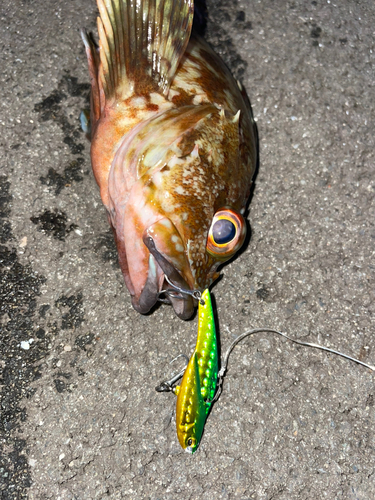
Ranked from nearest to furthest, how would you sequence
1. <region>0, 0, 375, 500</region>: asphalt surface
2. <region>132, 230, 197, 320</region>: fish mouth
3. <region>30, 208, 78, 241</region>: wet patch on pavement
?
<region>132, 230, 197, 320</region>: fish mouth
<region>0, 0, 375, 500</region>: asphalt surface
<region>30, 208, 78, 241</region>: wet patch on pavement

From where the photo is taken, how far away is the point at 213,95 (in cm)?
260

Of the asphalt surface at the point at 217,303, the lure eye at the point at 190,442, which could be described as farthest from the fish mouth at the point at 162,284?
the lure eye at the point at 190,442

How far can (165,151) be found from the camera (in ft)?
7.56

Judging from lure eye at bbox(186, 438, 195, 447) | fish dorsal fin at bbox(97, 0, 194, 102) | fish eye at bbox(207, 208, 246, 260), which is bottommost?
lure eye at bbox(186, 438, 195, 447)

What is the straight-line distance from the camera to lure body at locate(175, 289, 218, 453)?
2338 millimetres

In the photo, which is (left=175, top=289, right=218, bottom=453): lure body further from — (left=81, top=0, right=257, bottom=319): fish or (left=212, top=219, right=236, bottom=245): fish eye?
(left=212, top=219, right=236, bottom=245): fish eye

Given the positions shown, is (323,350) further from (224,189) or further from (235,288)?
(224,189)

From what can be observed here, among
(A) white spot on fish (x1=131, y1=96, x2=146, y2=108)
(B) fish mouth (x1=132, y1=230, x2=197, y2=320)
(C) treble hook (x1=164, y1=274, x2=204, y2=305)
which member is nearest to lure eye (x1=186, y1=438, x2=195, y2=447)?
(B) fish mouth (x1=132, y1=230, x2=197, y2=320)

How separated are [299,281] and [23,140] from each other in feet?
6.99

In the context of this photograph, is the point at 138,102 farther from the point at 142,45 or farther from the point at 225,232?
the point at 225,232

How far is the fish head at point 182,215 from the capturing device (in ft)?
7.26

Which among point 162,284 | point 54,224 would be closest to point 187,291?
point 162,284

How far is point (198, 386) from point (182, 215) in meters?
0.89

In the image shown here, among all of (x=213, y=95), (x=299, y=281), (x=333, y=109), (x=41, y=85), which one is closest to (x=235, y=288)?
(x=299, y=281)
